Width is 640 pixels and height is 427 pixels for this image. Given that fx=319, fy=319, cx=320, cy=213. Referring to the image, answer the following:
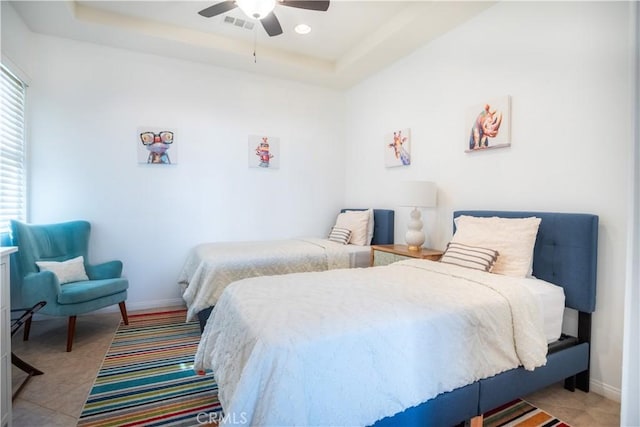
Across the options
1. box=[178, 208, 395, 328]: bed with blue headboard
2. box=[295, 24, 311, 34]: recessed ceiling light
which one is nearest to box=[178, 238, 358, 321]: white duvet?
box=[178, 208, 395, 328]: bed with blue headboard

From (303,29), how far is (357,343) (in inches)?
128

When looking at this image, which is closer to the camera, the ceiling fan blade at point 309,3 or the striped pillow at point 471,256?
the striped pillow at point 471,256

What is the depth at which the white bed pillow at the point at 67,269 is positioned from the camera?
2.88m

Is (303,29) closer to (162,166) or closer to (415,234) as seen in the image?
(162,166)

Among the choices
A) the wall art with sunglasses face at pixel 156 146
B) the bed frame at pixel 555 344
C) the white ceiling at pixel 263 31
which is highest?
the white ceiling at pixel 263 31

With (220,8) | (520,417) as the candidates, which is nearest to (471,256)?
(520,417)

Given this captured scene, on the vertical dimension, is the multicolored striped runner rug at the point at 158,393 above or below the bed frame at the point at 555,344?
below

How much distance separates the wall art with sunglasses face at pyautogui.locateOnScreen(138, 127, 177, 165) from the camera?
12.0 ft

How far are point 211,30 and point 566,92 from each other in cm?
334

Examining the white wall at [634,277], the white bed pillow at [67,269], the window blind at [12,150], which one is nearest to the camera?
the white wall at [634,277]

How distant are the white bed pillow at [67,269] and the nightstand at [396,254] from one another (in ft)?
9.63

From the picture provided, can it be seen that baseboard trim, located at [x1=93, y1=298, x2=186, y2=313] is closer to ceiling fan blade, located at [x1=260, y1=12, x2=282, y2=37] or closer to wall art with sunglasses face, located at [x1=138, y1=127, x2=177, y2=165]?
wall art with sunglasses face, located at [x1=138, y1=127, x2=177, y2=165]

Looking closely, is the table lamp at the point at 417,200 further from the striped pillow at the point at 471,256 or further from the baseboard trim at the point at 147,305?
the baseboard trim at the point at 147,305

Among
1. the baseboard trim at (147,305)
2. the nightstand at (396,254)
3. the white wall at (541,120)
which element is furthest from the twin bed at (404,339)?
the baseboard trim at (147,305)
